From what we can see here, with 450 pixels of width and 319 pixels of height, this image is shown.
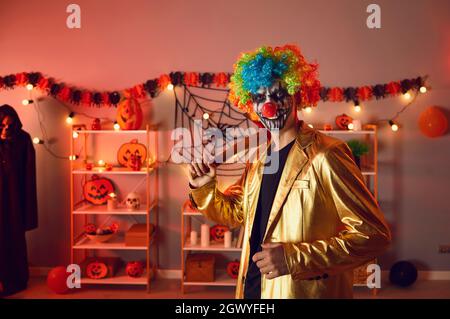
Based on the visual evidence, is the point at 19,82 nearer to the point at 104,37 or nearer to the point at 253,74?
the point at 104,37

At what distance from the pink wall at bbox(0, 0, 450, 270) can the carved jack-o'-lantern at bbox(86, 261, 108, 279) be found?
0.74 m

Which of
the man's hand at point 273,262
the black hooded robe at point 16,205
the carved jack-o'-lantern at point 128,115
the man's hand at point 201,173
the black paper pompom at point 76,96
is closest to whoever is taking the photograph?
the man's hand at point 273,262

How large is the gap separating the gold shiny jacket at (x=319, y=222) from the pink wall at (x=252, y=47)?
10.2ft

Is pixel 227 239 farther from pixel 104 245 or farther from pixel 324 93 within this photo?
pixel 324 93

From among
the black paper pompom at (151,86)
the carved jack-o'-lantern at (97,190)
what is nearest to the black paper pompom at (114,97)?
the black paper pompom at (151,86)

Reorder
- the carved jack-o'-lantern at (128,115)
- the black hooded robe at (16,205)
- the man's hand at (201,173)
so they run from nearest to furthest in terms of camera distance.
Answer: the man's hand at (201,173)
the black hooded robe at (16,205)
the carved jack-o'-lantern at (128,115)

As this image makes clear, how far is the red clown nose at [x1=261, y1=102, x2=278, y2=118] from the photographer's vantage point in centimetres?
174

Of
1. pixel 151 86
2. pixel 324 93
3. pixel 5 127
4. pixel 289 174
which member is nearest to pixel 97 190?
pixel 5 127

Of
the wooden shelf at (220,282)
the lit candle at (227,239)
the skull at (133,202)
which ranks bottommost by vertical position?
the wooden shelf at (220,282)

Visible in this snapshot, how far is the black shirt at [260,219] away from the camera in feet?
5.67

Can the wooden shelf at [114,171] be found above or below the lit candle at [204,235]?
above

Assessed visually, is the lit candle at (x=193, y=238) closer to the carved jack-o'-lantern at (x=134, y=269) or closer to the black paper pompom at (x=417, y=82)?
the carved jack-o'-lantern at (x=134, y=269)

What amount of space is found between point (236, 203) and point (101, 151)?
3.13 m
